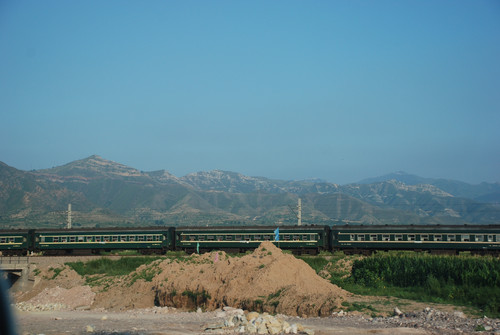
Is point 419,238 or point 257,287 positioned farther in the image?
point 419,238

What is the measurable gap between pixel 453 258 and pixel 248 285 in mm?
15339

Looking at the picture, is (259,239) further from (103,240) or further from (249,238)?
(103,240)

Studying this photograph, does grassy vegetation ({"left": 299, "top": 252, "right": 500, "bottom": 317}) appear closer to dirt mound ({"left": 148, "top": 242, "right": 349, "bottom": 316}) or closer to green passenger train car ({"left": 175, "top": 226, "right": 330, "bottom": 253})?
dirt mound ({"left": 148, "top": 242, "right": 349, "bottom": 316})

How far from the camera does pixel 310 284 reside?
3422cm

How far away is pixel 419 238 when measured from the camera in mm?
55719

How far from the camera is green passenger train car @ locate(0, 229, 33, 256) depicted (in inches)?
2495

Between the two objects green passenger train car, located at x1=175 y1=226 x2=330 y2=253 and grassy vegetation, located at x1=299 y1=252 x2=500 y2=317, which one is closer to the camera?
grassy vegetation, located at x1=299 y1=252 x2=500 y2=317

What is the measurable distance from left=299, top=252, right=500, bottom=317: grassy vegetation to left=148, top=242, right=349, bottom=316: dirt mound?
166 inches

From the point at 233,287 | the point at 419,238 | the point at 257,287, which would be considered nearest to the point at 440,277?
the point at 257,287

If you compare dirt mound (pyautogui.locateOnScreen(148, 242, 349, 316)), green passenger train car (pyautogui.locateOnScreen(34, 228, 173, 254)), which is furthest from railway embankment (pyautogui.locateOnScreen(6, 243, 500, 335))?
green passenger train car (pyautogui.locateOnScreen(34, 228, 173, 254))

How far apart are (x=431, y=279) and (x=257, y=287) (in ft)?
38.6

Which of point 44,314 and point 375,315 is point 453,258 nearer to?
point 375,315

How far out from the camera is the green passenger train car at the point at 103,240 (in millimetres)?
61688

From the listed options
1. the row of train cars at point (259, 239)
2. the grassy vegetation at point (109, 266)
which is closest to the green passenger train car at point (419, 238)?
the row of train cars at point (259, 239)
